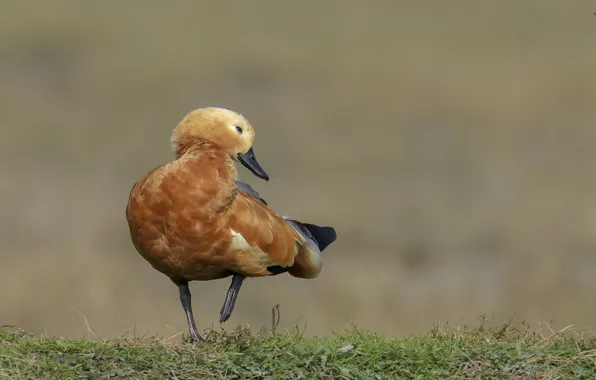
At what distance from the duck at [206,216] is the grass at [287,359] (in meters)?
0.45

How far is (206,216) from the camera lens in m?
6.55

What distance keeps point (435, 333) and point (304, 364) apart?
1216 millimetres

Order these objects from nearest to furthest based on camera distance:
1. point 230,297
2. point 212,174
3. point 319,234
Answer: point 212,174 → point 230,297 → point 319,234

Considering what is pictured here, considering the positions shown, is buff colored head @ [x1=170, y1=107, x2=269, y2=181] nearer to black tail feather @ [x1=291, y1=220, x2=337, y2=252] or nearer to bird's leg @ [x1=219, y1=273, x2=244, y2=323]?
bird's leg @ [x1=219, y1=273, x2=244, y2=323]

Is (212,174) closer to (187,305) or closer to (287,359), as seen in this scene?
(187,305)

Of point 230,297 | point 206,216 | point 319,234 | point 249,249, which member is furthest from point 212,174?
point 319,234

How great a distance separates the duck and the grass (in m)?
0.45

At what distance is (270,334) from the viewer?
6492mm

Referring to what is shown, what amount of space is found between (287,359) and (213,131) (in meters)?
1.49

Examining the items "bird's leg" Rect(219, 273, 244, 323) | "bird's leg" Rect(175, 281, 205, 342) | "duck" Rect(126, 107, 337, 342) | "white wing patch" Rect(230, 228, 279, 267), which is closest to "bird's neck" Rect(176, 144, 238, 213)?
"duck" Rect(126, 107, 337, 342)

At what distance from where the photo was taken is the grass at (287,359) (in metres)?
5.78

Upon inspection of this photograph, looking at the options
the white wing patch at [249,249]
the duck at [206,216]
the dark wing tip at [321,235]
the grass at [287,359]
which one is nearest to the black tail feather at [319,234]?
the dark wing tip at [321,235]

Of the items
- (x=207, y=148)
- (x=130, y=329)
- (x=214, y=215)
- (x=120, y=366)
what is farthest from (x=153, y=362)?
(x=207, y=148)

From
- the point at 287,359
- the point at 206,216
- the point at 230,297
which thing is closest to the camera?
the point at 287,359
